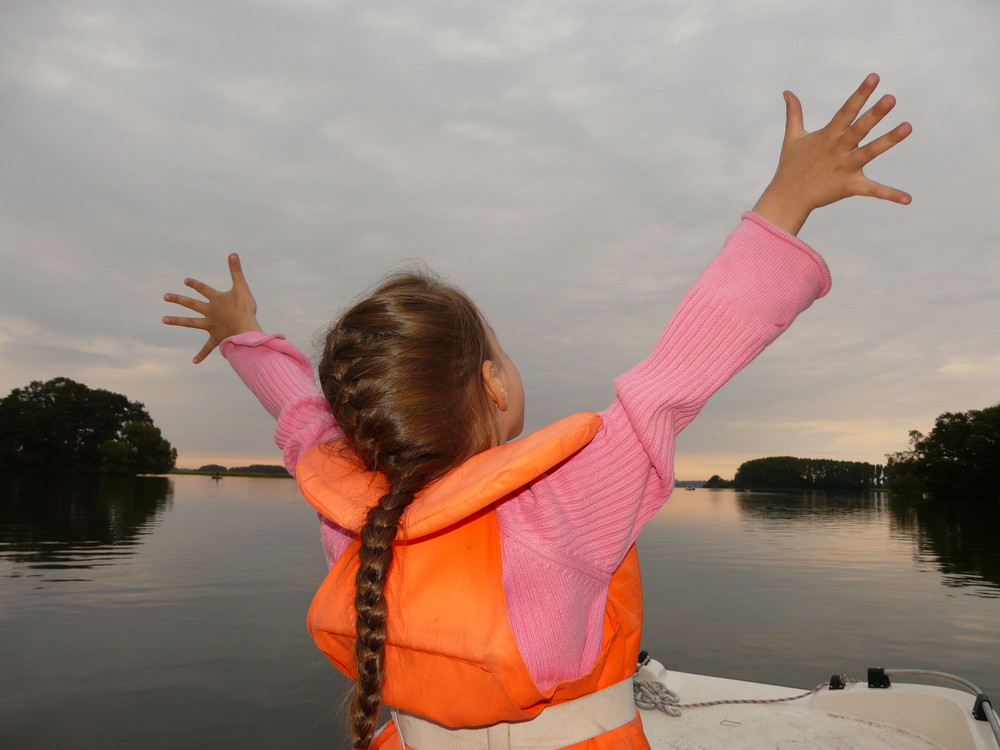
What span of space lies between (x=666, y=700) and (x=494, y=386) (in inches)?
158

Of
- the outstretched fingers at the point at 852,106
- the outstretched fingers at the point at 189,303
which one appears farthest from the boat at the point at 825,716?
the outstretched fingers at the point at 852,106

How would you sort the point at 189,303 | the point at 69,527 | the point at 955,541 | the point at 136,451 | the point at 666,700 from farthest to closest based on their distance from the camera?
the point at 136,451, the point at 955,541, the point at 69,527, the point at 666,700, the point at 189,303

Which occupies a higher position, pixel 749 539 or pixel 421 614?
pixel 421 614

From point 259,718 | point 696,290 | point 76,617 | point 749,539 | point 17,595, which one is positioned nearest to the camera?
point 696,290

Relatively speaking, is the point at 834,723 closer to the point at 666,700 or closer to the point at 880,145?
the point at 666,700

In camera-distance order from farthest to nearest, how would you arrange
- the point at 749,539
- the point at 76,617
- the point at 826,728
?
1. the point at 749,539
2. the point at 76,617
3. the point at 826,728

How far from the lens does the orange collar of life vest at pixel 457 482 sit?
1019 millimetres

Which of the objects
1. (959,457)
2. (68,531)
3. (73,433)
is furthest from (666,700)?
(73,433)

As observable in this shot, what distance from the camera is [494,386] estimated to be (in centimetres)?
136

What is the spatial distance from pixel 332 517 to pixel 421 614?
0.24m

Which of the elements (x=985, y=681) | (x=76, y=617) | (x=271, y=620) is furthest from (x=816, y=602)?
(x=76, y=617)

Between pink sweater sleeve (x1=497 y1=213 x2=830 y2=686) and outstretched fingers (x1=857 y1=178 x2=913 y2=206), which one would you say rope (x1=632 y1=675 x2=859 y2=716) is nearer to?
pink sweater sleeve (x1=497 y1=213 x2=830 y2=686)

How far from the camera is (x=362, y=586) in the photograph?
1159 millimetres

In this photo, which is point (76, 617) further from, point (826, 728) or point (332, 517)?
point (332, 517)
